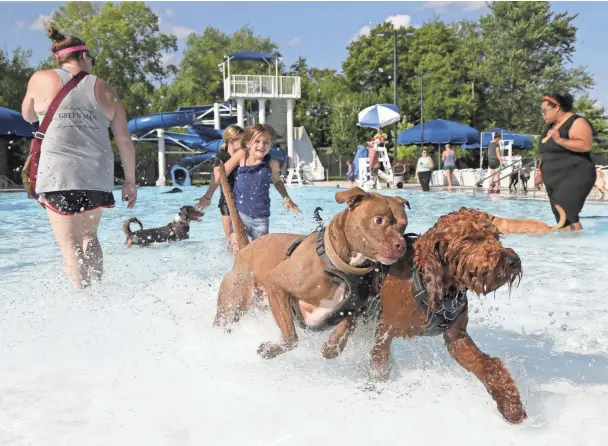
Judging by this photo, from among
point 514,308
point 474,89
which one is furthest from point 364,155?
point 474,89

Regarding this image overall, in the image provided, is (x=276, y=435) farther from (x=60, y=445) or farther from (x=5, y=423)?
(x=5, y=423)

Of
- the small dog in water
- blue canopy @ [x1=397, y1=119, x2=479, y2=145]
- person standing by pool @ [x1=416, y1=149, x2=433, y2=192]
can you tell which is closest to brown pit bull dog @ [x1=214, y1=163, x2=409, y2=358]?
the small dog in water

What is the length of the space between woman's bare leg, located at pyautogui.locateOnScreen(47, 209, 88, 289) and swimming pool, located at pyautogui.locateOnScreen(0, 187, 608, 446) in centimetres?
15

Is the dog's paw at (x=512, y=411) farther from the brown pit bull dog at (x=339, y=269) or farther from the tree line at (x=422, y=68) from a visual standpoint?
the tree line at (x=422, y=68)

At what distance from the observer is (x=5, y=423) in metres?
2.56

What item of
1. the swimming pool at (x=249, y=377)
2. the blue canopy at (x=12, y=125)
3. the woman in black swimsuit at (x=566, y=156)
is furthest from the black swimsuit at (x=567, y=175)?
the blue canopy at (x=12, y=125)

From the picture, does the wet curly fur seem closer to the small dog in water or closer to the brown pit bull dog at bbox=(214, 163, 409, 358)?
the brown pit bull dog at bbox=(214, 163, 409, 358)

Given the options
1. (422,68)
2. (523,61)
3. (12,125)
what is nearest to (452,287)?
(12,125)

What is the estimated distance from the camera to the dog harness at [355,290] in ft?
9.53

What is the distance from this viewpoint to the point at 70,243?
4172 mm

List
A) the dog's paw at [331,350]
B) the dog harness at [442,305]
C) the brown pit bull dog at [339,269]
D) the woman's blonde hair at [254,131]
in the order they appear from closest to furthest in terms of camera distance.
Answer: the dog harness at [442,305], the brown pit bull dog at [339,269], the dog's paw at [331,350], the woman's blonde hair at [254,131]

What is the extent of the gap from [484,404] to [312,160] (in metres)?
37.0

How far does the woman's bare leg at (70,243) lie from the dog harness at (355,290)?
6.28ft

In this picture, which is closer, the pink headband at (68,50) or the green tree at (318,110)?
the pink headband at (68,50)
